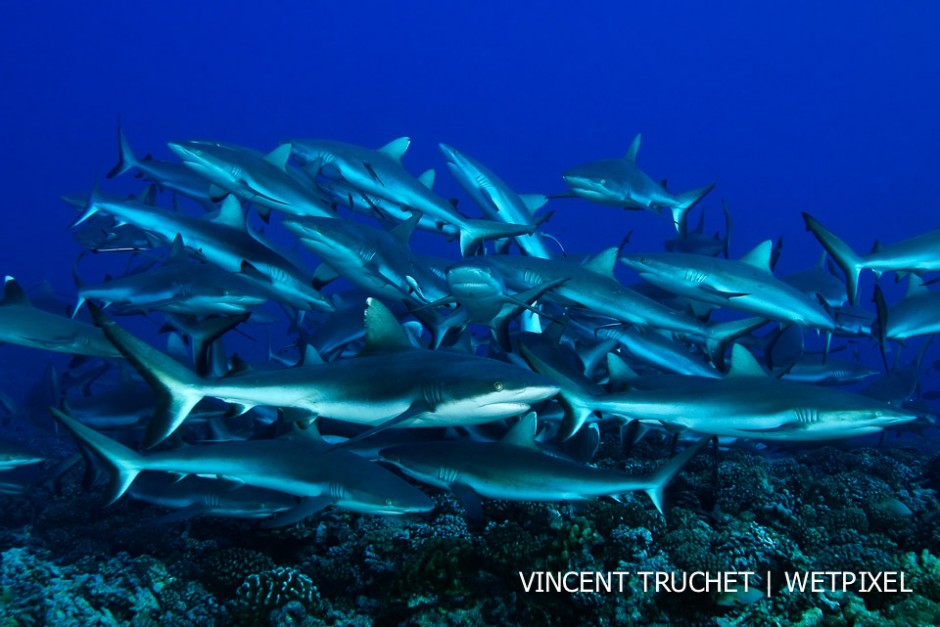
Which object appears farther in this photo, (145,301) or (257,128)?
(257,128)

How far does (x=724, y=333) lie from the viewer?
5.30m

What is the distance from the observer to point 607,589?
3762 millimetres

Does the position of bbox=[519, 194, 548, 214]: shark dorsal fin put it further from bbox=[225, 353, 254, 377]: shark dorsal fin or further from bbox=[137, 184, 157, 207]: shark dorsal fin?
bbox=[137, 184, 157, 207]: shark dorsal fin

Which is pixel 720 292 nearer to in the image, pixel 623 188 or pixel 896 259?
pixel 896 259

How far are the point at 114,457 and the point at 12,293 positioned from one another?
102 inches

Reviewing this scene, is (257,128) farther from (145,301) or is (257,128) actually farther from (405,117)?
(145,301)

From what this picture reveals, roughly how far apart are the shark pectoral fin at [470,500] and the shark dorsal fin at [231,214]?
13.6 ft

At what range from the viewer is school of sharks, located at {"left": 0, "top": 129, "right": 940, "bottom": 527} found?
3.57m

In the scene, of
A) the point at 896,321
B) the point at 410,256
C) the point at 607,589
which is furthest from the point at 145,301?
the point at 896,321

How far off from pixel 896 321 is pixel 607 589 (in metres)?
4.93

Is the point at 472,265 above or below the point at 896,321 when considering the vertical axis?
above

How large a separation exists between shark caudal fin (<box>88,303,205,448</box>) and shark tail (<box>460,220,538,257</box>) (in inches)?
128

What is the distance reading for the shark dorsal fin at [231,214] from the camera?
248 inches

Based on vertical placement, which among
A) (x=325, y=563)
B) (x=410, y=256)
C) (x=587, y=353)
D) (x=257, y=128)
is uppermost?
(x=257, y=128)
